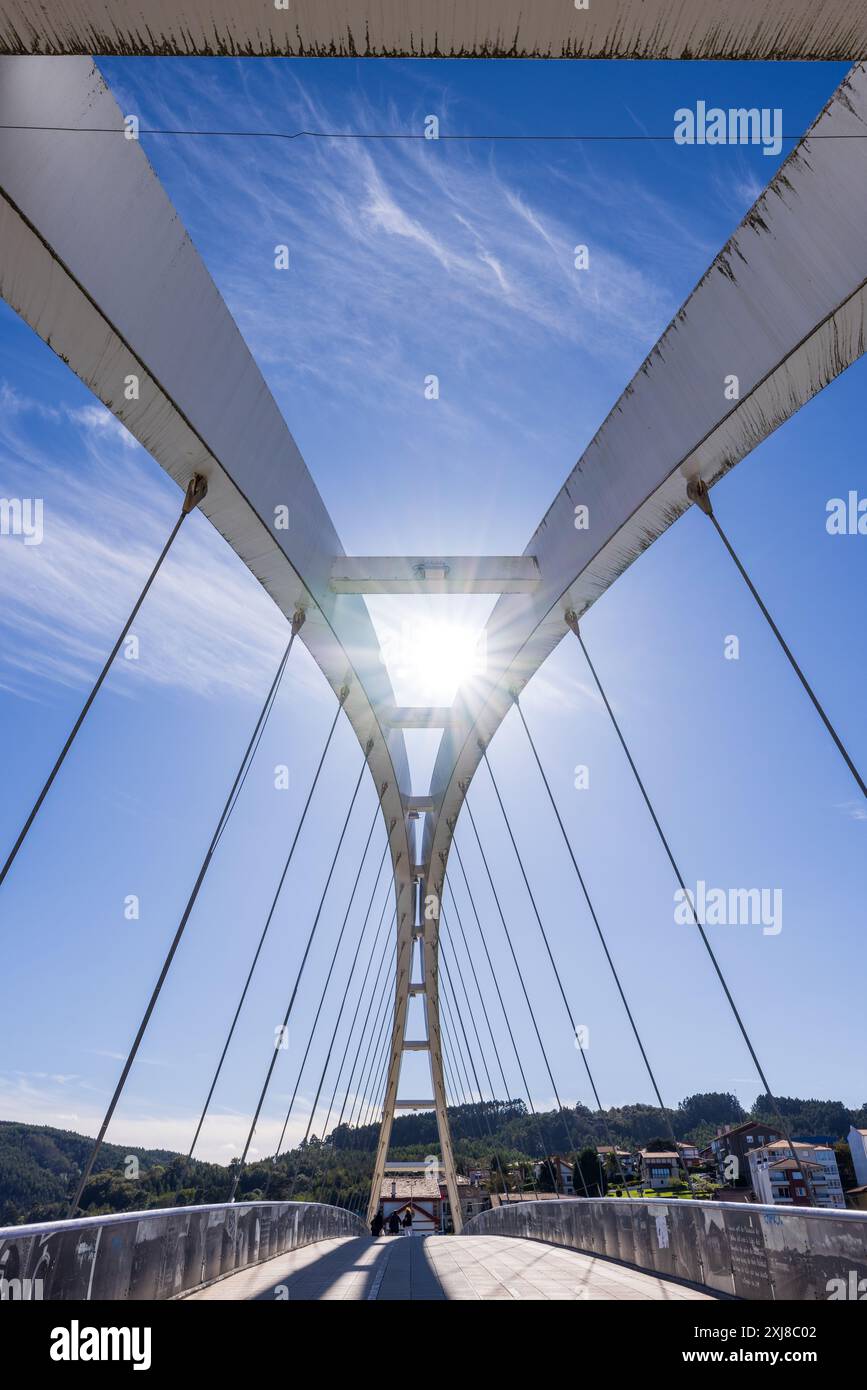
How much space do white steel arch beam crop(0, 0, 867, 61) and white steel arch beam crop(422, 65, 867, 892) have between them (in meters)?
2.04

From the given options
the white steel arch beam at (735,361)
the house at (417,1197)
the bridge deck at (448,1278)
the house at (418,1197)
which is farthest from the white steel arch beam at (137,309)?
the house at (417,1197)

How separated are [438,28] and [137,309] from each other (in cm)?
336

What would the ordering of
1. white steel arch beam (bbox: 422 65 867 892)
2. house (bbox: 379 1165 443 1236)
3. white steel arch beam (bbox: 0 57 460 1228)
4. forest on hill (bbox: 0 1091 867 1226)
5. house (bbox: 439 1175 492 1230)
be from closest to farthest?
white steel arch beam (bbox: 0 57 460 1228), white steel arch beam (bbox: 422 65 867 892), forest on hill (bbox: 0 1091 867 1226), house (bbox: 439 1175 492 1230), house (bbox: 379 1165 443 1236)

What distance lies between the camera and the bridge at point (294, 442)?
3.91m

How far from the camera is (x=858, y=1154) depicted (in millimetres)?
59500

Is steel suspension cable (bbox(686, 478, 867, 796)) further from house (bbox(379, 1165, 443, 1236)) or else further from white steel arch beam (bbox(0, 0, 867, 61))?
house (bbox(379, 1165, 443, 1236))

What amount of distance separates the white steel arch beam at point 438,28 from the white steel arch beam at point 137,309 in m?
1.68

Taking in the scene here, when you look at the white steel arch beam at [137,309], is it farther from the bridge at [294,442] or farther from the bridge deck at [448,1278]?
the bridge deck at [448,1278]

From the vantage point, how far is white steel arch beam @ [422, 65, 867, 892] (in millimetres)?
5887

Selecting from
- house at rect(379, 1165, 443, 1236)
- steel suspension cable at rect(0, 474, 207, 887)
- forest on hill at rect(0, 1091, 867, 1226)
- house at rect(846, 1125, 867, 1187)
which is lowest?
house at rect(379, 1165, 443, 1236)

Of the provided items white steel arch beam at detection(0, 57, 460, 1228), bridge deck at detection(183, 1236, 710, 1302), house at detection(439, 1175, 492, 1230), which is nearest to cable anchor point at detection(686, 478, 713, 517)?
white steel arch beam at detection(0, 57, 460, 1228)
